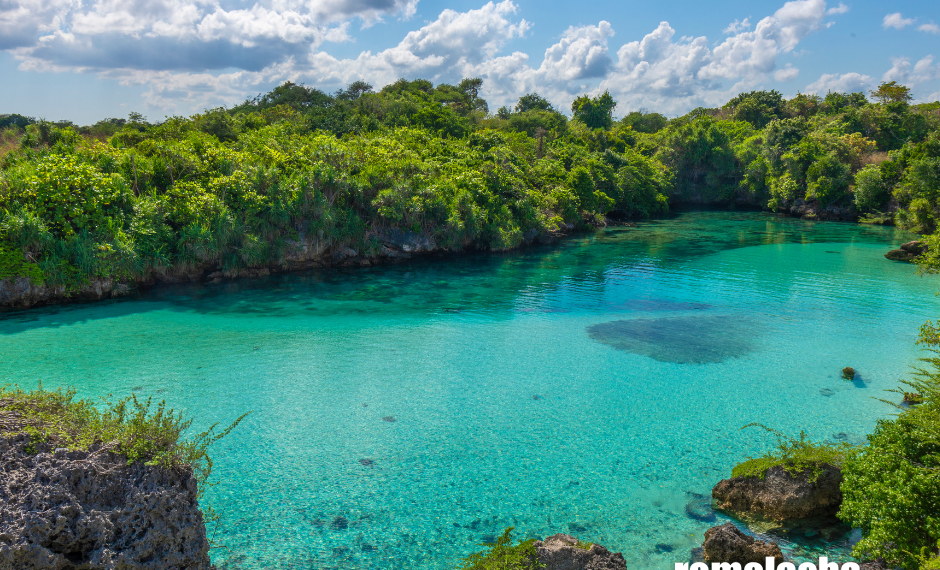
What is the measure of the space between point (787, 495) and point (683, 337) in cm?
1093

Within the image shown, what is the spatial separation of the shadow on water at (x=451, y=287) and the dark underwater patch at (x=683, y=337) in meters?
0.89

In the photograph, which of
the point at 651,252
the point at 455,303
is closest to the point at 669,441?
the point at 455,303

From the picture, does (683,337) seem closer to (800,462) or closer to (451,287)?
(800,462)

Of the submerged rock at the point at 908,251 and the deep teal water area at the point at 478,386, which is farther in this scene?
the submerged rock at the point at 908,251

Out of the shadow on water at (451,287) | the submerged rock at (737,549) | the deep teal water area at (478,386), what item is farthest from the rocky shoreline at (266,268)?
the submerged rock at (737,549)

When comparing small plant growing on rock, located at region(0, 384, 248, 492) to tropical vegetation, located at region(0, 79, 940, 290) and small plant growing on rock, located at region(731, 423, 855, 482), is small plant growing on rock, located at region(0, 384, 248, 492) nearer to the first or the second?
small plant growing on rock, located at region(731, 423, 855, 482)

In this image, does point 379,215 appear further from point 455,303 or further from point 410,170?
point 455,303

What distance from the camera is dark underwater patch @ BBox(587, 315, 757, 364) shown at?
1778 centimetres

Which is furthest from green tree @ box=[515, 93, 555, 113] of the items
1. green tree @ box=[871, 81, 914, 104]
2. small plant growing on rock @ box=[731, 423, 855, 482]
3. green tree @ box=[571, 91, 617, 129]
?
small plant growing on rock @ box=[731, 423, 855, 482]

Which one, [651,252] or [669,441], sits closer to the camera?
[669,441]

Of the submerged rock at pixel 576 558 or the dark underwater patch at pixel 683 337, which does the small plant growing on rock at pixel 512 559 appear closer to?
the submerged rock at pixel 576 558

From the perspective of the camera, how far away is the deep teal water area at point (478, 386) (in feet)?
30.5

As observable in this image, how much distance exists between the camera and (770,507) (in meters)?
9.22

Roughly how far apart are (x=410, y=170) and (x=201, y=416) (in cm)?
2435
